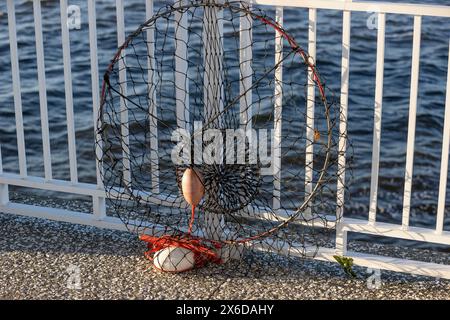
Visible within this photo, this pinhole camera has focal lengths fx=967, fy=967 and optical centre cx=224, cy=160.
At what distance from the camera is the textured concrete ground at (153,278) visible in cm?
436

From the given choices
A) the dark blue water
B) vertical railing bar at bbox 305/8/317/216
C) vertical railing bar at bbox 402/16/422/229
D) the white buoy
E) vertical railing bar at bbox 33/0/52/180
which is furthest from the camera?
the dark blue water

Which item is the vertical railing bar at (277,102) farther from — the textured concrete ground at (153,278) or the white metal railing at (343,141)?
the textured concrete ground at (153,278)

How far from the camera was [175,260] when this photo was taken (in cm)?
452

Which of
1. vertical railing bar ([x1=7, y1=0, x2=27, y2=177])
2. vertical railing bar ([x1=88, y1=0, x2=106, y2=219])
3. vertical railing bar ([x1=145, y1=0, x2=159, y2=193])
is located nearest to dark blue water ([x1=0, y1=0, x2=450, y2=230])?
vertical railing bar ([x1=7, y1=0, x2=27, y2=177])

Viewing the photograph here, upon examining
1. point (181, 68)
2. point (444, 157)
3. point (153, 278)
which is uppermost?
point (181, 68)

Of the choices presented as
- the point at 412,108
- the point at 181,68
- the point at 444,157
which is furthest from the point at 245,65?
the point at 444,157

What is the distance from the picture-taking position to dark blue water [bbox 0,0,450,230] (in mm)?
7262

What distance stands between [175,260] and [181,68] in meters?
0.90

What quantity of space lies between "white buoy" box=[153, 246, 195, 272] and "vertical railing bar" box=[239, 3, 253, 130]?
654mm

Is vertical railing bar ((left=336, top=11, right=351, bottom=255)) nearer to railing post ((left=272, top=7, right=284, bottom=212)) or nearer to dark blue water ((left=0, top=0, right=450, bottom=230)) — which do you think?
railing post ((left=272, top=7, right=284, bottom=212))

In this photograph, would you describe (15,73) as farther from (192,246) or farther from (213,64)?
(192,246)

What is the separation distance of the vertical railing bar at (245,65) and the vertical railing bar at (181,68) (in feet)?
0.91

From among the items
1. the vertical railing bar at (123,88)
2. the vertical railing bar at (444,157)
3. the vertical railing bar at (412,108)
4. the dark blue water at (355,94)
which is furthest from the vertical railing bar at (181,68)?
the dark blue water at (355,94)

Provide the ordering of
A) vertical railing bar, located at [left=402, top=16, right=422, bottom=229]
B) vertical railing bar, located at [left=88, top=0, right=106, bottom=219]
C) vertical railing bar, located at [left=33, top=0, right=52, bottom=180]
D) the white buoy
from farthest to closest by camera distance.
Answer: vertical railing bar, located at [left=33, top=0, right=52, bottom=180], vertical railing bar, located at [left=88, top=0, right=106, bottom=219], the white buoy, vertical railing bar, located at [left=402, top=16, right=422, bottom=229]
